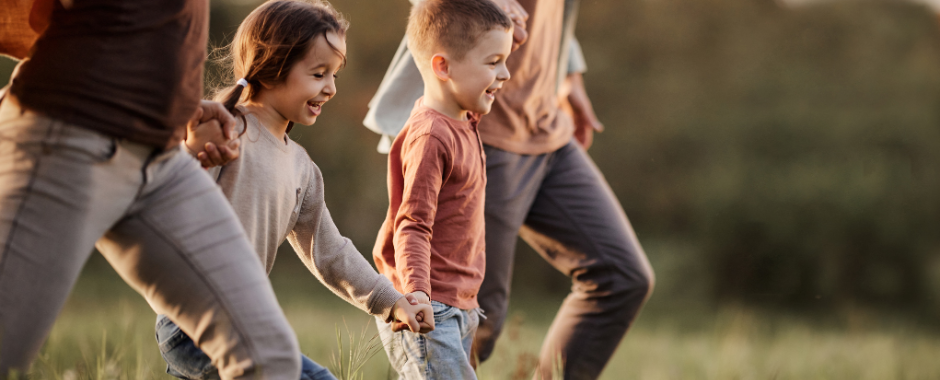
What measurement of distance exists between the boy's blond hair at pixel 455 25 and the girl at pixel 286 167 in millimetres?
271

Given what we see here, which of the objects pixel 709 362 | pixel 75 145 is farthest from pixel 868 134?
pixel 75 145

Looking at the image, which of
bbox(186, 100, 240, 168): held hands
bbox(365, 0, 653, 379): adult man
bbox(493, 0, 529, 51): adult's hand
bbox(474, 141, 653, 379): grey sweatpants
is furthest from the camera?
bbox(474, 141, 653, 379): grey sweatpants

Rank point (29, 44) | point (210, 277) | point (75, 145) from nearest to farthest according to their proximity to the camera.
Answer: point (75, 145) < point (210, 277) < point (29, 44)

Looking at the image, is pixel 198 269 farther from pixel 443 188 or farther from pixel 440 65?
pixel 440 65

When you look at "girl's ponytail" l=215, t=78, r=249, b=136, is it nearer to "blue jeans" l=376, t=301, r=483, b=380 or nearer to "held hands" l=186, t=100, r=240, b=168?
"held hands" l=186, t=100, r=240, b=168

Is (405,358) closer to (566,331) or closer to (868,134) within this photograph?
(566,331)

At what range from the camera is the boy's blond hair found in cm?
241

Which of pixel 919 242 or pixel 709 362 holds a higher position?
pixel 709 362

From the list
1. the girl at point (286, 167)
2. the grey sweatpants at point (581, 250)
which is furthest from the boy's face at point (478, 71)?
the grey sweatpants at point (581, 250)

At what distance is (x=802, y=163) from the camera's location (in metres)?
12.2

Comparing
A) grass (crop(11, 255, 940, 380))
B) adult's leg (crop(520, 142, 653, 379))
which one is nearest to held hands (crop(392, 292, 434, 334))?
grass (crop(11, 255, 940, 380))

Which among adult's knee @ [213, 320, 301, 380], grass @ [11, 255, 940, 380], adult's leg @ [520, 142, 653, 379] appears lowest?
grass @ [11, 255, 940, 380]

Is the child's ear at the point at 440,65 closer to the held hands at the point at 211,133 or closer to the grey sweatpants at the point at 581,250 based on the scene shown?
the grey sweatpants at the point at 581,250

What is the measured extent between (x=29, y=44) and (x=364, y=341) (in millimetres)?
1083
